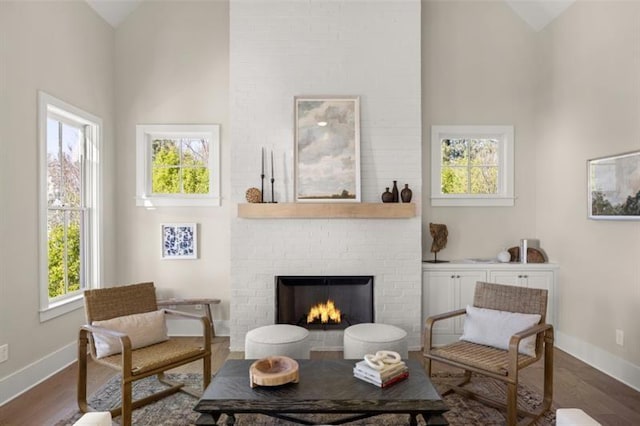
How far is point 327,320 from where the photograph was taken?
3986 mm

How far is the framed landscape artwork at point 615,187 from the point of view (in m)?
3.12

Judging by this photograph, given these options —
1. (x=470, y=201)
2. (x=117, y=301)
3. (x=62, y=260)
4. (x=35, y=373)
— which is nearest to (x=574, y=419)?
(x=117, y=301)

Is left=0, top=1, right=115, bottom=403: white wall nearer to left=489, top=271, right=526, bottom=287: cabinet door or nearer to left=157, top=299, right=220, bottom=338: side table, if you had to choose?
left=157, top=299, right=220, bottom=338: side table

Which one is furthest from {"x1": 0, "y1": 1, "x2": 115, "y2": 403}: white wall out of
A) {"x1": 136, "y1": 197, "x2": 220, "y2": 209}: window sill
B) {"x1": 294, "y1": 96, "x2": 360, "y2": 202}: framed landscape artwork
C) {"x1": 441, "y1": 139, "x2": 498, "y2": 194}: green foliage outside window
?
{"x1": 441, "y1": 139, "x2": 498, "y2": 194}: green foliage outside window

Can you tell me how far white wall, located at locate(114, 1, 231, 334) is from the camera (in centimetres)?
439

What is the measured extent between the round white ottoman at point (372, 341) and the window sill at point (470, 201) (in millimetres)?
1767

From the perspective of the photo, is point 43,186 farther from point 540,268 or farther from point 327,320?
point 540,268

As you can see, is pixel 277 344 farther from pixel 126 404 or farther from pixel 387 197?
pixel 387 197

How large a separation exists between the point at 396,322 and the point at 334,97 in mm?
2381

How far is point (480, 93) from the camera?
4.41 metres

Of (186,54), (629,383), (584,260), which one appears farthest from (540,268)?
(186,54)

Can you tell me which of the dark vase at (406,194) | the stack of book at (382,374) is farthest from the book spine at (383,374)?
the dark vase at (406,194)

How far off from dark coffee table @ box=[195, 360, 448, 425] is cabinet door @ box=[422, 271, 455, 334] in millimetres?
1814

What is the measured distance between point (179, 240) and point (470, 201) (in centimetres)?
335
